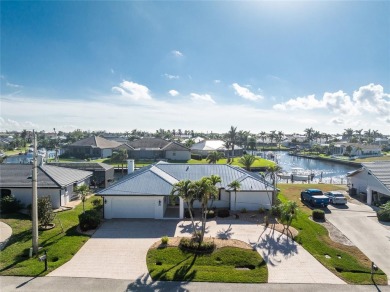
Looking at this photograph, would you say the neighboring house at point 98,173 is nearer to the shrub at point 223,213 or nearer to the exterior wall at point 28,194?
the exterior wall at point 28,194

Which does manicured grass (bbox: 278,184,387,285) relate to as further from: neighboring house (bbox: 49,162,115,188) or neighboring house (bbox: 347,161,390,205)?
neighboring house (bbox: 49,162,115,188)

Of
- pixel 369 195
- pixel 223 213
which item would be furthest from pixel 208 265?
pixel 369 195

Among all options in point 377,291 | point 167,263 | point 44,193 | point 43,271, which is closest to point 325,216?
point 377,291

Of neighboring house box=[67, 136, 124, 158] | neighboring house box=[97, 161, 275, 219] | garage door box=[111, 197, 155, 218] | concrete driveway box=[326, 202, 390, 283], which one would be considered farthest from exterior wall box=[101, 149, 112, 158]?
concrete driveway box=[326, 202, 390, 283]

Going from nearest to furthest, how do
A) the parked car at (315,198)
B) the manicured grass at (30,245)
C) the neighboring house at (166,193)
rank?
the manicured grass at (30,245) < the neighboring house at (166,193) < the parked car at (315,198)

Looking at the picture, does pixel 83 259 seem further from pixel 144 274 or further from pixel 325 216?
pixel 325 216

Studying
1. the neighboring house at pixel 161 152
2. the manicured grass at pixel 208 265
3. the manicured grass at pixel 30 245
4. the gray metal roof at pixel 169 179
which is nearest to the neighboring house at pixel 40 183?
the manicured grass at pixel 30 245
